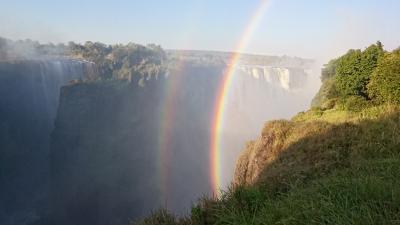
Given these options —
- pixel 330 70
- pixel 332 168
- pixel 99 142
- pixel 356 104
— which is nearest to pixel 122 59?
pixel 99 142

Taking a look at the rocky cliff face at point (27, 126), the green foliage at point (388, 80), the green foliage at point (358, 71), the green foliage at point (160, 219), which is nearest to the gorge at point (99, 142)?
the rocky cliff face at point (27, 126)

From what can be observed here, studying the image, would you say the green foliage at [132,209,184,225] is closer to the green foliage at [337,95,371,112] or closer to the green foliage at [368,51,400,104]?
the green foliage at [368,51,400,104]

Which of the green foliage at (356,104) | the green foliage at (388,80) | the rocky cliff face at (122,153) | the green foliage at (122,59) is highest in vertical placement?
the green foliage at (388,80)

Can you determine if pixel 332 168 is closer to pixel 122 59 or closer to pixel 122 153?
pixel 122 153

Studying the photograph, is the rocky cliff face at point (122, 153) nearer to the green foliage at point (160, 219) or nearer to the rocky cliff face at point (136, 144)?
the rocky cliff face at point (136, 144)

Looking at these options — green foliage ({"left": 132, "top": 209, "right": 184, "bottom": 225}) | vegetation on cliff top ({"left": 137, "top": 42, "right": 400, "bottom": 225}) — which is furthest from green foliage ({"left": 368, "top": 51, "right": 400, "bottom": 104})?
green foliage ({"left": 132, "top": 209, "right": 184, "bottom": 225})

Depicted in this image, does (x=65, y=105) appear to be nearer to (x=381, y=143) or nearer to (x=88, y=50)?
(x=88, y=50)
